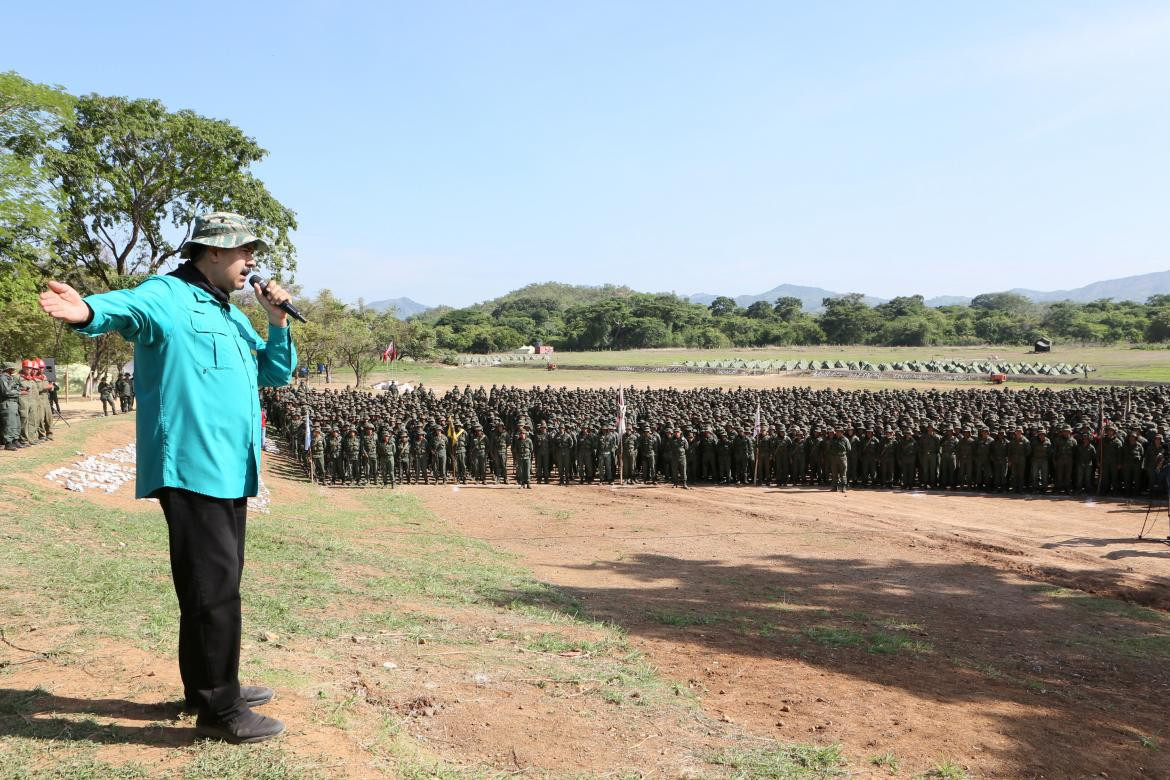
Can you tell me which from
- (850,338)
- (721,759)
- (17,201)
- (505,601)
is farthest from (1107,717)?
(850,338)

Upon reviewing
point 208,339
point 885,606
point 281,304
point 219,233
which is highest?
point 219,233

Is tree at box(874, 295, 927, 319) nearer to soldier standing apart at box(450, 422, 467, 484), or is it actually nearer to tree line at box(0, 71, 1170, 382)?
tree line at box(0, 71, 1170, 382)

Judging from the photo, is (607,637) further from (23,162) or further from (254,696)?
(23,162)

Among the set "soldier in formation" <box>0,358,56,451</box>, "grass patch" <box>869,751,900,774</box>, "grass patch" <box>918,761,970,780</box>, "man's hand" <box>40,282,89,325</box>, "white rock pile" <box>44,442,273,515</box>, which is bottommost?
"grass patch" <box>918,761,970,780</box>

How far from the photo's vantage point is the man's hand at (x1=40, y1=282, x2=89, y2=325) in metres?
2.39

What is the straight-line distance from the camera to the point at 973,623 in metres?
8.05

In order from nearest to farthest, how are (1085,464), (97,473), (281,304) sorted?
(281,304)
(97,473)
(1085,464)

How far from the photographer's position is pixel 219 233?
3.08 m

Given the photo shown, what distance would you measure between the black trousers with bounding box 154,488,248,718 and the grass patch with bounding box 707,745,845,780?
7.81ft

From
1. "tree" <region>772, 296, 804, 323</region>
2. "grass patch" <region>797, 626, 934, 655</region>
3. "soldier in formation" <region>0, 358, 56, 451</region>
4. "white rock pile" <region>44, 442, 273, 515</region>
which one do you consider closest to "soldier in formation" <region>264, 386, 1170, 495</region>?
"white rock pile" <region>44, 442, 273, 515</region>

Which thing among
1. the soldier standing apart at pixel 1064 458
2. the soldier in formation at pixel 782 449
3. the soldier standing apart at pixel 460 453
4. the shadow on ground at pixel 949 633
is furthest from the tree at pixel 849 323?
the shadow on ground at pixel 949 633

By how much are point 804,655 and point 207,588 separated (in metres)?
4.98

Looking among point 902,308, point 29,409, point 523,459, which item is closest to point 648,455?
point 523,459

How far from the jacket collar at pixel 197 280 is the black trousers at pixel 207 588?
2.61 ft
